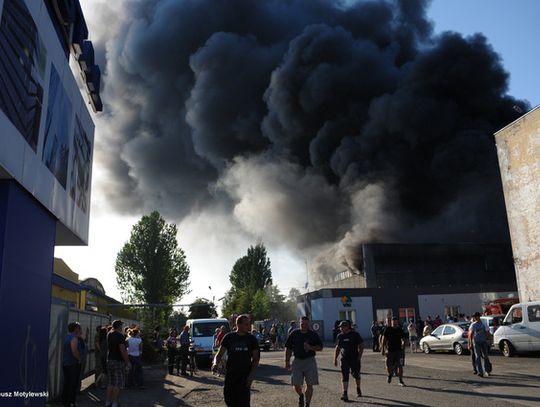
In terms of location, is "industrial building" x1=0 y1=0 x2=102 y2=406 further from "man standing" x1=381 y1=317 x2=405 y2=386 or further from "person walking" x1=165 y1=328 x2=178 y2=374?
"man standing" x1=381 y1=317 x2=405 y2=386

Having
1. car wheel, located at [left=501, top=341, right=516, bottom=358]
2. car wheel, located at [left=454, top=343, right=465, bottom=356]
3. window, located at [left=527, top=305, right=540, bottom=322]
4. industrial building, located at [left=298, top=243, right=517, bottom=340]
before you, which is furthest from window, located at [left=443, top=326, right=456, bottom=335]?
industrial building, located at [left=298, top=243, right=517, bottom=340]

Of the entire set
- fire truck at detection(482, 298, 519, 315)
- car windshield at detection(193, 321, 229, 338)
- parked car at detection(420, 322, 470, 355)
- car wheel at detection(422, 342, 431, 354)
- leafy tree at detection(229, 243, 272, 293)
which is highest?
leafy tree at detection(229, 243, 272, 293)

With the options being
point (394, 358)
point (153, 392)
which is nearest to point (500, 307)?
point (394, 358)

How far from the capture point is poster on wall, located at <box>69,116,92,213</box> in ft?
34.0

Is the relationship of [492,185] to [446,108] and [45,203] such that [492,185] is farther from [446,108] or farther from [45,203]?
[45,203]

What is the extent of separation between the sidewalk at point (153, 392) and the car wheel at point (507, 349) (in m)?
9.94

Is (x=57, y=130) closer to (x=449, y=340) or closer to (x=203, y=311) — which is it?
(x=449, y=340)

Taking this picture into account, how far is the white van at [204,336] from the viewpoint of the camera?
18.3 m

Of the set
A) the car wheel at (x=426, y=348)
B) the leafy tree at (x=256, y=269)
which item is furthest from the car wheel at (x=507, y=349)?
the leafy tree at (x=256, y=269)

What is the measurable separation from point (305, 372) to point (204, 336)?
11694 millimetres

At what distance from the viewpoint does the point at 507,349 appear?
1677cm

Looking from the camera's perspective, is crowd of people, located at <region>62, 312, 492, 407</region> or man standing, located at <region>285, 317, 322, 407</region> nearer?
crowd of people, located at <region>62, 312, 492, 407</region>

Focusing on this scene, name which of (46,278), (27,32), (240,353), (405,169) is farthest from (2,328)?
(405,169)

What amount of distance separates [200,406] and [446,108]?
4340cm
